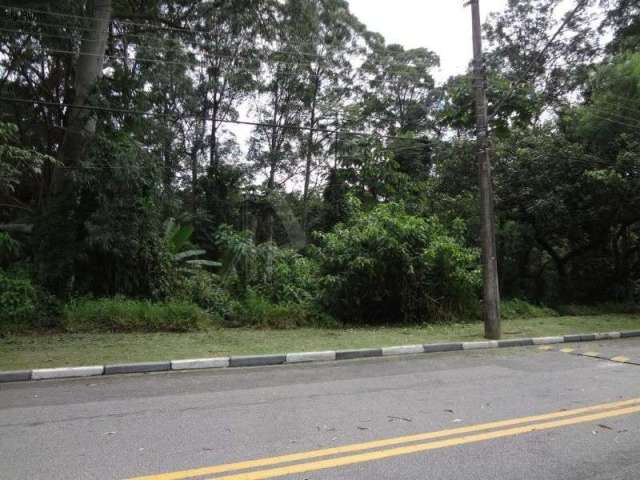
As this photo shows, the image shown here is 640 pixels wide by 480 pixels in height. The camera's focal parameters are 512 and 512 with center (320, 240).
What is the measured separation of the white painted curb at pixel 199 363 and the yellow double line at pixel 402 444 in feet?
14.2

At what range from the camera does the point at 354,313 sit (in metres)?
13.6

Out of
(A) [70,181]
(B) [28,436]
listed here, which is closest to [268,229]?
(A) [70,181]

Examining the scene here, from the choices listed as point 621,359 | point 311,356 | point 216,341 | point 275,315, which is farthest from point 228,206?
point 621,359

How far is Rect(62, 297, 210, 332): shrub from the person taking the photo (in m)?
11.1

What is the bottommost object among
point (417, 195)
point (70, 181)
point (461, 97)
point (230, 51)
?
point (70, 181)

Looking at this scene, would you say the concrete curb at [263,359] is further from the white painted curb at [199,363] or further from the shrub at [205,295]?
the shrub at [205,295]

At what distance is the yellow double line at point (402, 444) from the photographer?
3789 millimetres

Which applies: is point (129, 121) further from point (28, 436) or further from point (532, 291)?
point (532, 291)

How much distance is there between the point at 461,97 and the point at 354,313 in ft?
29.4

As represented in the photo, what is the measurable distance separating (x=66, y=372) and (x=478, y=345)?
7607mm

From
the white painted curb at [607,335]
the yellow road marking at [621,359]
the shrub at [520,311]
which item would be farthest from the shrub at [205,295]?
the white painted curb at [607,335]

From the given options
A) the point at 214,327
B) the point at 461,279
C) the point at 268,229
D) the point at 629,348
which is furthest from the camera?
the point at 268,229

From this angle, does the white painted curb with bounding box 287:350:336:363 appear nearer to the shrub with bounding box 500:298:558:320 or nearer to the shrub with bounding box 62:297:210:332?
the shrub with bounding box 62:297:210:332

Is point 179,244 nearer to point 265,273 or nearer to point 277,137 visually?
point 265,273
